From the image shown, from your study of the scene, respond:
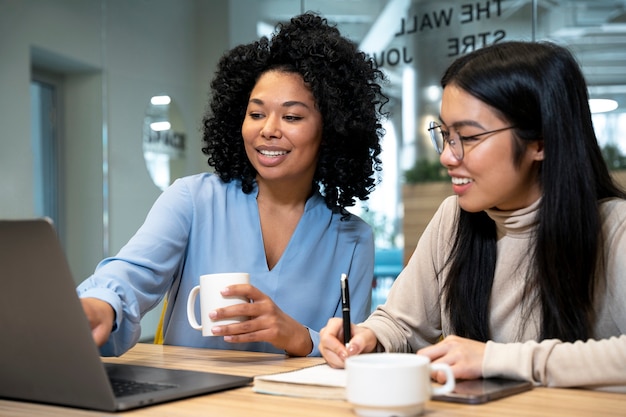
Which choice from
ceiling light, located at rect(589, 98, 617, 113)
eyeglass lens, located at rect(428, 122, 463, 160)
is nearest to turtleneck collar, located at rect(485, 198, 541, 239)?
eyeglass lens, located at rect(428, 122, 463, 160)

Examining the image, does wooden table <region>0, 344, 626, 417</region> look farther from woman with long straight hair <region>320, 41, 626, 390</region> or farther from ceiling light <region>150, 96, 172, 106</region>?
ceiling light <region>150, 96, 172, 106</region>

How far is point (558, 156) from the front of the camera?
4.77ft

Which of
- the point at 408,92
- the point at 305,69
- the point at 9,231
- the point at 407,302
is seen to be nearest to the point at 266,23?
the point at 408,92

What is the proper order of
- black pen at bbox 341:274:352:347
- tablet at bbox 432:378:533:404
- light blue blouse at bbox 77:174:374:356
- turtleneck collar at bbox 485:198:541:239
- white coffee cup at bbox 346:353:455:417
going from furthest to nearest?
1. light blue blouse at bbox 77:174:374:356
2. turtleneck collar at bbox 485:198:541:239
3. black pen at bbox 341:274:352:347
4. tablet at bbox 432:378:533:404
5. white coffee cup at bbox 346:353:455:417

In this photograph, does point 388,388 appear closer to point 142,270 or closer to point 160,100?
point 142,270

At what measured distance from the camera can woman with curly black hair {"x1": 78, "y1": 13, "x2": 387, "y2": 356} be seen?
2.01 metres

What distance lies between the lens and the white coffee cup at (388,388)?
3.34ft

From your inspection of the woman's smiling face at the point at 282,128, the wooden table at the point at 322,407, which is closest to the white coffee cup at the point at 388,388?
the wooden table at the point at 322,407

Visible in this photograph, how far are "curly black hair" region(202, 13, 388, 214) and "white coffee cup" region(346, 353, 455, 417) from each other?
112 centimetres

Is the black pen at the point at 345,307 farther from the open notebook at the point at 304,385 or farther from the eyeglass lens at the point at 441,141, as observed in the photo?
the eyeglass lens at the point at 441,141

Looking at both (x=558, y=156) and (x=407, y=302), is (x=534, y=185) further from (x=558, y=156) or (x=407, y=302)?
(x=407, y=302)

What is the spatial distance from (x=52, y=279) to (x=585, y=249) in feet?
2.87

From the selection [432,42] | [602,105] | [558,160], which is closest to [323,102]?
[558,160]

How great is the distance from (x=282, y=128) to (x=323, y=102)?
0.15 metres
